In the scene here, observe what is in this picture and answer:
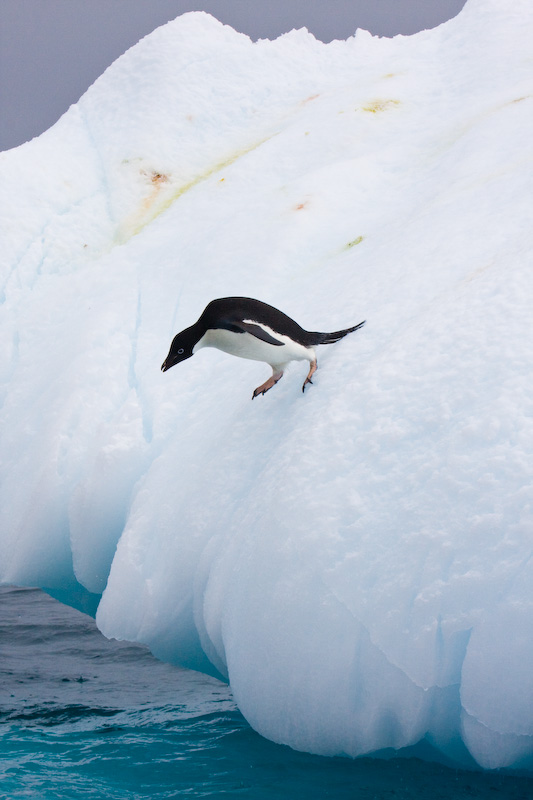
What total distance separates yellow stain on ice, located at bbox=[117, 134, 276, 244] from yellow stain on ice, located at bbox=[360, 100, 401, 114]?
604mm

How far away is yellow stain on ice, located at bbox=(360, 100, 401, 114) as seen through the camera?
15.4 feet

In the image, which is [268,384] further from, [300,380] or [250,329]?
[250,329]

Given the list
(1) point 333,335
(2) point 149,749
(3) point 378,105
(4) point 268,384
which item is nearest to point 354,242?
(1) point 333,335

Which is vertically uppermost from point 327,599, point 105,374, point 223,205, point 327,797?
point 223,205

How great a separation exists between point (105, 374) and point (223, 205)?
130 centimetres

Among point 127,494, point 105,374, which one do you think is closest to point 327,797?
point 127,494

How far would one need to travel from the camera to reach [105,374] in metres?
3.63

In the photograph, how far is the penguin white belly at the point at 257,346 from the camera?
2.72m

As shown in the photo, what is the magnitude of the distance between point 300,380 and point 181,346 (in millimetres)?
428

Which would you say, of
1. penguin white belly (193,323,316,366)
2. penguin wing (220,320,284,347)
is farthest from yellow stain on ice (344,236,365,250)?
penguin wing (220,320,284,347)

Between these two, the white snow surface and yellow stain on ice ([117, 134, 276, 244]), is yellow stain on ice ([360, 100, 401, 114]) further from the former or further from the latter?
yellow stain on ice ([117, 134, 276, 244])

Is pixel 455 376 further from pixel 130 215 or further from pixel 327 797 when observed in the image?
pixel 130 215

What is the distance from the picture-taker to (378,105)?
15.6ft

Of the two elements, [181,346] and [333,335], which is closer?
[181,346]
